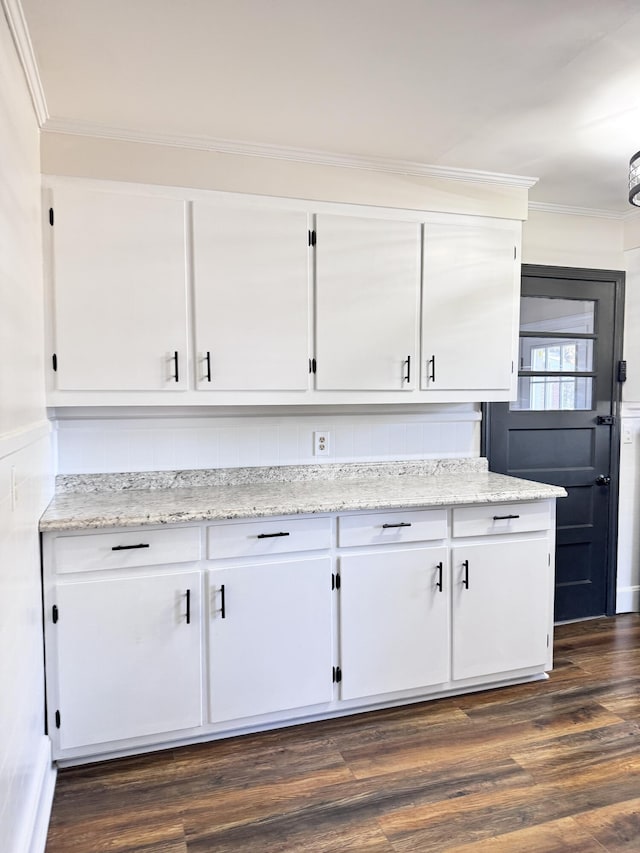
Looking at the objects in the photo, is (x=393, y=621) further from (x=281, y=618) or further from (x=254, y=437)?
(x=254, y=437)

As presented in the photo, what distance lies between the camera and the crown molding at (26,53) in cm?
154

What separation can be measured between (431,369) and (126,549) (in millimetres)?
1609

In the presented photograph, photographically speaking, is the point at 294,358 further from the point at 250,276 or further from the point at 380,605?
the point at 380,605

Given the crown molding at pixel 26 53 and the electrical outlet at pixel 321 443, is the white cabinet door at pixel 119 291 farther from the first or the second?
the electrical outlet at pixel 321 443

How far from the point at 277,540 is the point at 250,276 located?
114 cm

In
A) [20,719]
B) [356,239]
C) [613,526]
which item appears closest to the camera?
[20,719]

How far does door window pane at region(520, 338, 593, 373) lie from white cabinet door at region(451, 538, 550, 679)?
1.13m

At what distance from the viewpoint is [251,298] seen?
2.48 metres

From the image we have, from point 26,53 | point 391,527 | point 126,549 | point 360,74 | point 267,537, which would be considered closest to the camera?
point 26,53

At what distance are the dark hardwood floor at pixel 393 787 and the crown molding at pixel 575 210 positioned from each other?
261 centimetres

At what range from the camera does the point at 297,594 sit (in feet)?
7.54

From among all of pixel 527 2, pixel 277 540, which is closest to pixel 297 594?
pixel 277 540

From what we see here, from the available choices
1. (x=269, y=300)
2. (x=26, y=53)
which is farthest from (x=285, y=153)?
(x=26, y=53)

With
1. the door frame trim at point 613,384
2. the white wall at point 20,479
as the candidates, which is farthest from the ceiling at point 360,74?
the door frame trim at point 613,384
